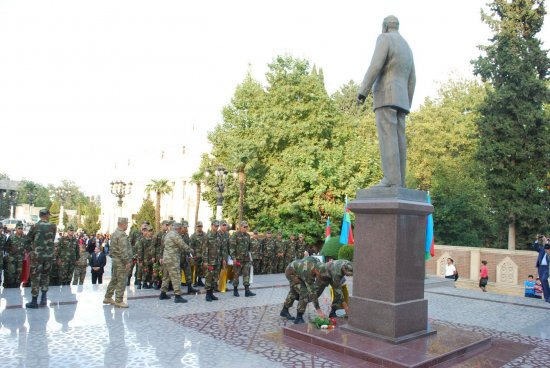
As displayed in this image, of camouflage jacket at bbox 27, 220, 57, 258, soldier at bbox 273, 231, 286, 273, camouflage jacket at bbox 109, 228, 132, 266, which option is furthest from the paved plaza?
soldier at bbox 273, 231, 286, 273

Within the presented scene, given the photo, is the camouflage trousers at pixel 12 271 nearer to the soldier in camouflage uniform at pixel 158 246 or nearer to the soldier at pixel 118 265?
the soldier in camouflage uniform at pixel 158 246

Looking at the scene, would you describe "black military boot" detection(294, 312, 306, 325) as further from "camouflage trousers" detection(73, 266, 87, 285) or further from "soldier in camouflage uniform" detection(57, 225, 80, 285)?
"camouflage trousers" detection(73, 266, 87, 285)

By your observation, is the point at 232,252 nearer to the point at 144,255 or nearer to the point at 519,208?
the point at 144,255

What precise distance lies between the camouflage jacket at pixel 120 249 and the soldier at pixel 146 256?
2688 millimetres

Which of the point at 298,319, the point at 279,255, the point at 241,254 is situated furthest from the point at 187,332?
the point at 279,255

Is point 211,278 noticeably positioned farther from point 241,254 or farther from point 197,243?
point 197,243

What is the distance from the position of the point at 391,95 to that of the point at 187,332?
211 inches

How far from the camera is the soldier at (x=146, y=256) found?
12805 mm

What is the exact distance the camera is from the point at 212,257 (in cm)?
1138

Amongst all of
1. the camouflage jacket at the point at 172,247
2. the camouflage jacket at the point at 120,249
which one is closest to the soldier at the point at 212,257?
the camouflage jacket at the point at 172,247

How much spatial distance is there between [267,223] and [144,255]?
549 inches

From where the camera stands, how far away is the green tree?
73.9 ft

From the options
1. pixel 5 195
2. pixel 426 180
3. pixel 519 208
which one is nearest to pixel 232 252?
pixel 519 208

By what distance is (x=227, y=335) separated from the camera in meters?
7.53
